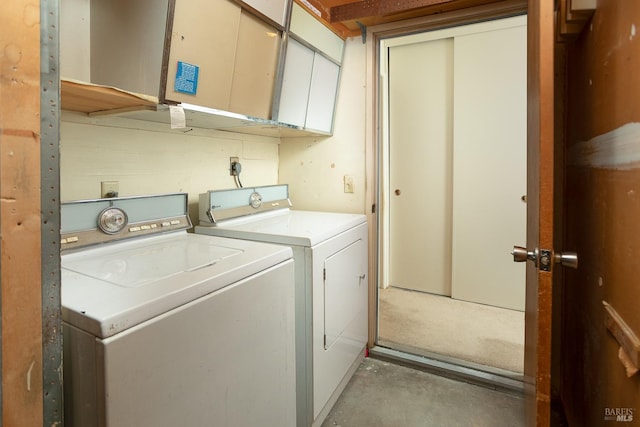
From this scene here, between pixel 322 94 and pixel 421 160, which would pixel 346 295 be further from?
pixel 421 160

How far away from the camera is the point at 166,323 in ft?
2.81

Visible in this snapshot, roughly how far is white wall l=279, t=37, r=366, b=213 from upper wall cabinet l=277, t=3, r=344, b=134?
83 millimetres

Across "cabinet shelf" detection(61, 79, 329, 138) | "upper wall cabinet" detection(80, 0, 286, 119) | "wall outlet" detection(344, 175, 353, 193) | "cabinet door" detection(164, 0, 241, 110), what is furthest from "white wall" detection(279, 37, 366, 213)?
"cabinet door" detection(164, 0, 241, 110)

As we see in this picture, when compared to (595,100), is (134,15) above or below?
above

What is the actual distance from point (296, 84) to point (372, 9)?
0.60m

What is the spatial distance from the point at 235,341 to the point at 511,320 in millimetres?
2543

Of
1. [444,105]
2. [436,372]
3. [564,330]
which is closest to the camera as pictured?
[564,330]

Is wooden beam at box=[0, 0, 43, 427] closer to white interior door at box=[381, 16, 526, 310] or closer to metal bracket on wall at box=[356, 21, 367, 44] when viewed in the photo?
metal bracket on wall at box=[356, 21, 367, 44]

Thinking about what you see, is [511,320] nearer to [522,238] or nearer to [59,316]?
[522,238]

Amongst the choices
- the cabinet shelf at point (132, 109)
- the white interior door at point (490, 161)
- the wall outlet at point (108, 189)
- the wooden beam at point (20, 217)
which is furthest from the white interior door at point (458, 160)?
the wooden beam at point (20, 217)

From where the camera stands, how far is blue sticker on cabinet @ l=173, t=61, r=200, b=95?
1326mm

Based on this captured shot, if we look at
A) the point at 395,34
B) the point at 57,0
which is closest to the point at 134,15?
the point at 57,0

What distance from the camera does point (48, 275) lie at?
660mm

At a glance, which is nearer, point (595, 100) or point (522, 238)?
point (595, 100)
